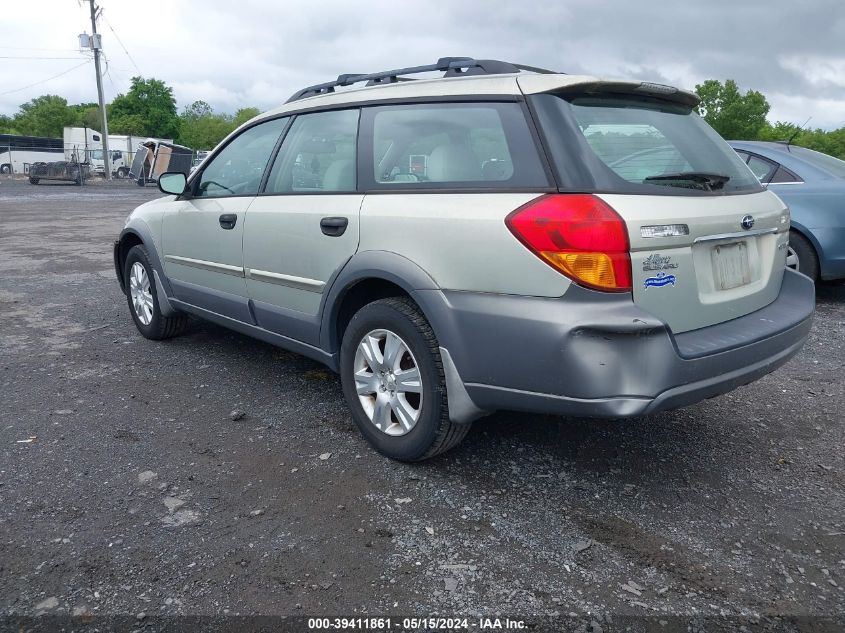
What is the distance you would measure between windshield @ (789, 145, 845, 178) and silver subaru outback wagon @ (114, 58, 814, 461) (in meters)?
3.98

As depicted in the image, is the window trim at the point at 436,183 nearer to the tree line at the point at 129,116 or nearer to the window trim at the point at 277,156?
the window trim at the point at 277,156

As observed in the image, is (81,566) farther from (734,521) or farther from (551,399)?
(734,521)

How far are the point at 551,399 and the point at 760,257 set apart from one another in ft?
4.25

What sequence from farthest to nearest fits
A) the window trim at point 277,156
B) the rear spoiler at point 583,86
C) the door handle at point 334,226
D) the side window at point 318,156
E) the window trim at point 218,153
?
the window trim at point 218,153 → the side window at point 318,156 → the window trim at point 277,156 → the door handle at point 334,226 → the rear spoiler at point 583,86

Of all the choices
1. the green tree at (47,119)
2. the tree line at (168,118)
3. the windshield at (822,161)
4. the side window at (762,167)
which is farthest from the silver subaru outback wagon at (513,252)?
the green tree at (47,119)

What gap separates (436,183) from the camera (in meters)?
3.14

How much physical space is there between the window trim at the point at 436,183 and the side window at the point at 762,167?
4.81m

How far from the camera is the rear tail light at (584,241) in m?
2.58

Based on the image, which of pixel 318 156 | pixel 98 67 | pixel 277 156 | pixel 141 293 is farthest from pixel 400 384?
pixel 98 67

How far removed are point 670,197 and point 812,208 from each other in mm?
4616

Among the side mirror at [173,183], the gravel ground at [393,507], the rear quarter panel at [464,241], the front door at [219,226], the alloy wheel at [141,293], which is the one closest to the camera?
the gravel ground at [393,507]

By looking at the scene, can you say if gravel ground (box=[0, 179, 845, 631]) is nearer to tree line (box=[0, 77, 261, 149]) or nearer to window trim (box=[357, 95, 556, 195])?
window trim (box=[357, 95, 556, 195])

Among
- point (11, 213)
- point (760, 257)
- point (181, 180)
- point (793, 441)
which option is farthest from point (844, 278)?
point (11, 213)

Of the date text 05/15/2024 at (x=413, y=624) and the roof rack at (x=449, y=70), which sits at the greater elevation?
the roof rack at (x=449, y=70)
